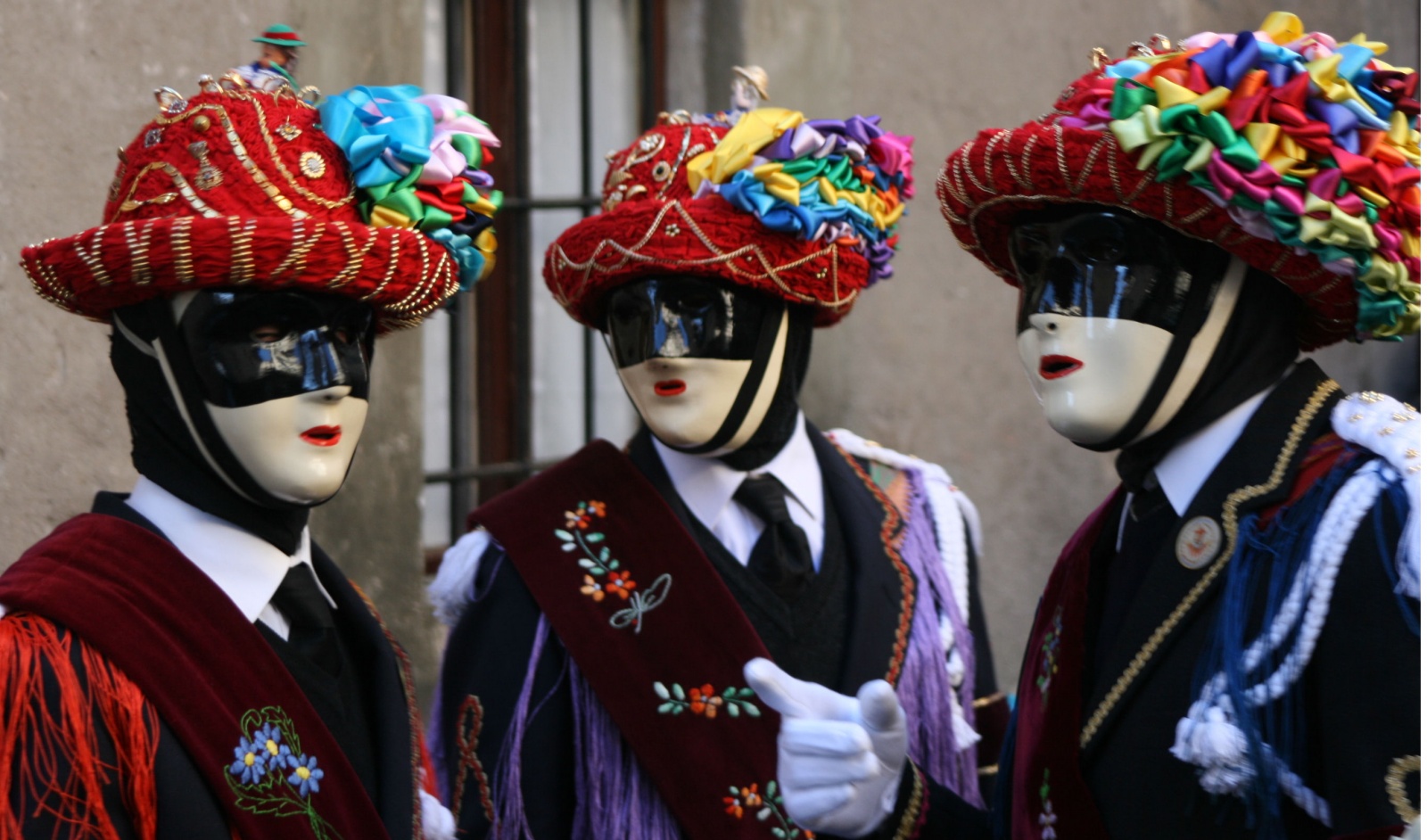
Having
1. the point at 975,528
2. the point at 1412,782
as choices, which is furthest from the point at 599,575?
the point at 1412,782

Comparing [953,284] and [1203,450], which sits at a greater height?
[1203,450]

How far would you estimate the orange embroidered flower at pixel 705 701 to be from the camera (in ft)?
9.21

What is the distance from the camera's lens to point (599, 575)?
2.92m

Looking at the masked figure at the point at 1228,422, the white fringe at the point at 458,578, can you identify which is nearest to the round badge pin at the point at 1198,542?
the masked figure at the point at 1228,422

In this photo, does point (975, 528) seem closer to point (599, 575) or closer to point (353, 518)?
point (599, 575)

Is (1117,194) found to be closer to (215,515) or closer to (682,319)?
(682,319)

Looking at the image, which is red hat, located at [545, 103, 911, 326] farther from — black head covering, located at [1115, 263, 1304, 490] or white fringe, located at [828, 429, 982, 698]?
black head covering, located at [1115, 263, 1304, 490]

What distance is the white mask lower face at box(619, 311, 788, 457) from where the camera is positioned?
283 cm

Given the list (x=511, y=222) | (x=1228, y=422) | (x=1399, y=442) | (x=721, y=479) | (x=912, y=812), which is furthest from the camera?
(x=511, y=222)

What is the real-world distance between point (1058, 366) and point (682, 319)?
0.86m

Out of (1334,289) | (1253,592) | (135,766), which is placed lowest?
(135,766)

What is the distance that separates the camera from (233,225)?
201 cm

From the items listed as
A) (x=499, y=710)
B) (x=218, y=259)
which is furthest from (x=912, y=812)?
(x=218, y=259)

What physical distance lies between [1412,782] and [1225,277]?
0.70 meters
